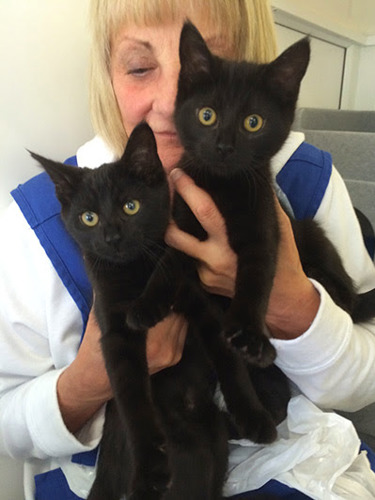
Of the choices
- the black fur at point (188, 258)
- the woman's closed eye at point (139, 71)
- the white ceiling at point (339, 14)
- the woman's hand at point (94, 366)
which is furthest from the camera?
the white ceiling at point (339, 14)

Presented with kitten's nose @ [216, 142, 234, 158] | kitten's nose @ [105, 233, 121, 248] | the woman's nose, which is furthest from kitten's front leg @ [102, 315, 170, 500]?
the woman's nose

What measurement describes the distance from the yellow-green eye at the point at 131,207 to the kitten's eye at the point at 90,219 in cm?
6

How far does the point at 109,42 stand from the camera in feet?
3.50

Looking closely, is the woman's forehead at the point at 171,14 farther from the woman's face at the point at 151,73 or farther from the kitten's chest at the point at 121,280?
the kitten's chest at the point at 121,280

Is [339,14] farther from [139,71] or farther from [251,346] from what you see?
[251,346]

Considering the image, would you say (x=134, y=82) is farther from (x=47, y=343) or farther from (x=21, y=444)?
(x=21, y=444)

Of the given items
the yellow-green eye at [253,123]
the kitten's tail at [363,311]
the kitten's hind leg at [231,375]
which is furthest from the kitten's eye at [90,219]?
the kitten's tail at [363,311]

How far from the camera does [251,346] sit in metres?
0.71

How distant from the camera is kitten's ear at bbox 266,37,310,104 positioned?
2.74ft

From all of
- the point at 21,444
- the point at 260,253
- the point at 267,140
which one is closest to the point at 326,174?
the point at 267,140

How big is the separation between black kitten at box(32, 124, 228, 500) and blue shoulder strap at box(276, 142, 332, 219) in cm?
44

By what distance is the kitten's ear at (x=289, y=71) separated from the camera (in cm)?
83

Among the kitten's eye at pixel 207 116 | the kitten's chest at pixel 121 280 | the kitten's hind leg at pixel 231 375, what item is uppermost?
the kitten's eye at pixel 207 116

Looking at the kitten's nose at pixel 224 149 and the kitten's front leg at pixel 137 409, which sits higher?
the kitten's nose at pixel 224 149
